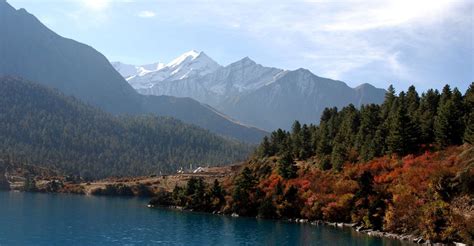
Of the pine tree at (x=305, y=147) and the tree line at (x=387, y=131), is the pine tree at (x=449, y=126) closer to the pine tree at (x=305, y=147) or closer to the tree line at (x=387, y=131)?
the tree line at (x=387, y=131)

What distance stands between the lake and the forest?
22.0 feet

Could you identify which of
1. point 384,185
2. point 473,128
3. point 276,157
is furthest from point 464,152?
point 276,157

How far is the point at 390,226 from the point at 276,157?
62593 mm

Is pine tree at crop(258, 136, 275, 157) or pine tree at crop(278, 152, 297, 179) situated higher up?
pine tree at crop(258, 136, 275, 157)

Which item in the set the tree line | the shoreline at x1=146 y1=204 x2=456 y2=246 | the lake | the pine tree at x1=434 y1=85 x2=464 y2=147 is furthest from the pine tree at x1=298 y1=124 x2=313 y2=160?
the pine tree at x1=434 y1=85 x2=464 y2=147

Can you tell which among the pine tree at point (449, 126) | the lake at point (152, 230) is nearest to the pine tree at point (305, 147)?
the lake at point (152, 230)

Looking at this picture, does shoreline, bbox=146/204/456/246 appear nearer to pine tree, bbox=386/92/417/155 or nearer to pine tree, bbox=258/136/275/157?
pine tree, bbox=386/92/417/155

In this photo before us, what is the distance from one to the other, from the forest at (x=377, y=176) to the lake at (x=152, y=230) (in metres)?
6.72

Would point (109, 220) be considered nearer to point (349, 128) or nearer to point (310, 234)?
Result: point (310, 234)

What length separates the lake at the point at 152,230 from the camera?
90312 millimetres

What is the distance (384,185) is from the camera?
11006 cm

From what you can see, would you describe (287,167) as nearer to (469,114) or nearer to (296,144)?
(296,144)

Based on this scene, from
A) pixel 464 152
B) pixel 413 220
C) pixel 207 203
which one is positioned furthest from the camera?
pixel 207 203

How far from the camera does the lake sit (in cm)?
9031
